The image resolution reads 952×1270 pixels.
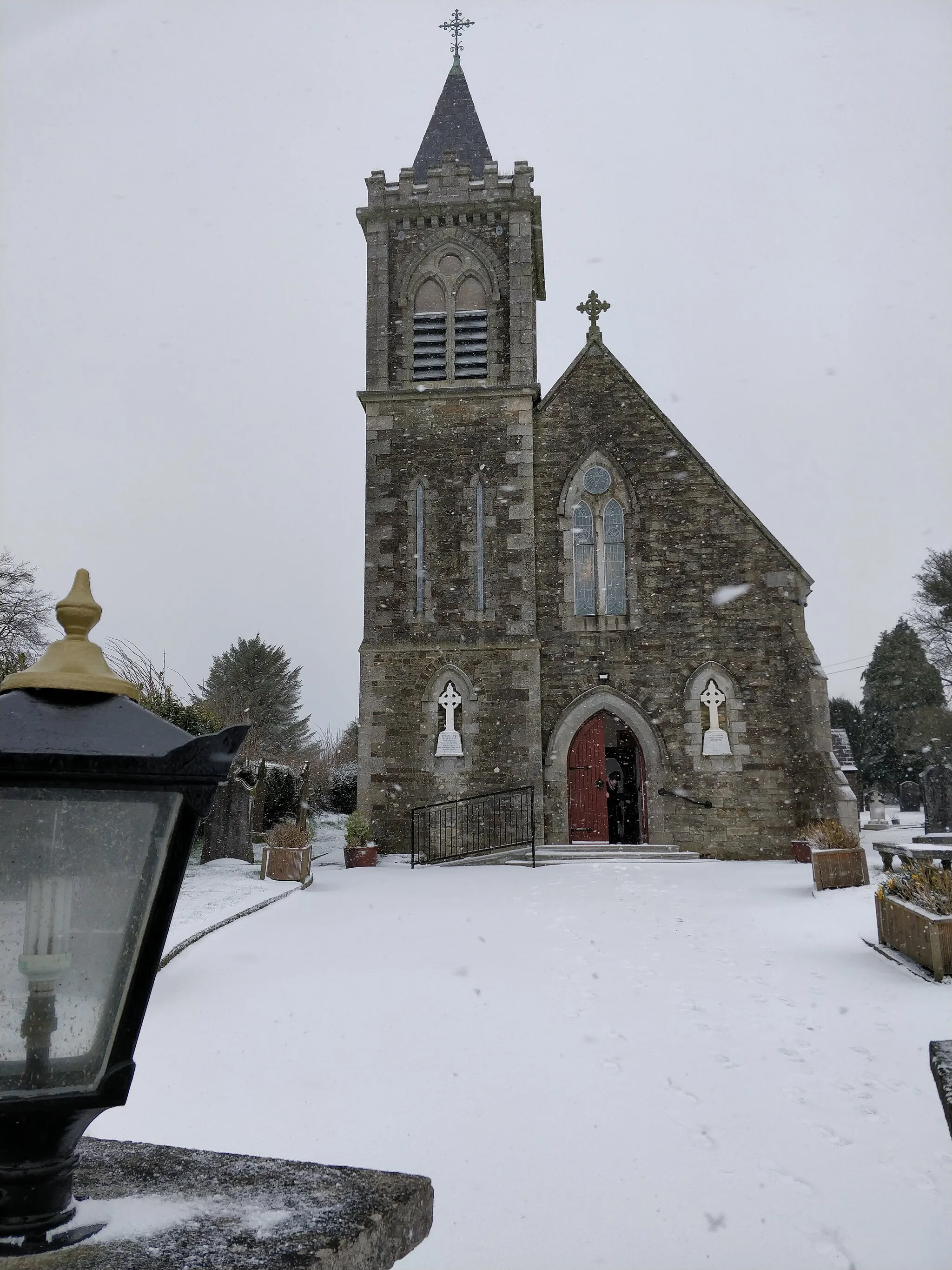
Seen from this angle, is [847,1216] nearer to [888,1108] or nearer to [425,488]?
[888,1108]

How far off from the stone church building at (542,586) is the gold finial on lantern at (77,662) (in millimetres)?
14369

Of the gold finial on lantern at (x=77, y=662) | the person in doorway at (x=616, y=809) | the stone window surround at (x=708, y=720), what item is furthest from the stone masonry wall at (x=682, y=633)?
the gold finial on lantern at (x=77, y=662)

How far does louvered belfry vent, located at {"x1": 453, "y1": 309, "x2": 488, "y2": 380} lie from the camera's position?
1748 centimetres

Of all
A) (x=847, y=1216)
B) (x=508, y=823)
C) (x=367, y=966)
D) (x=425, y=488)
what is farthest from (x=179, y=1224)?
(x=425, y=488)

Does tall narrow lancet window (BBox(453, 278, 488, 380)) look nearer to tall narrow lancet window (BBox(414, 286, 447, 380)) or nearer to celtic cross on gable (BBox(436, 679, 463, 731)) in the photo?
tall narrow lancet window (BBox(414, 286, 447, 380))

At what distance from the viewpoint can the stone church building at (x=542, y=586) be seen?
619 inches

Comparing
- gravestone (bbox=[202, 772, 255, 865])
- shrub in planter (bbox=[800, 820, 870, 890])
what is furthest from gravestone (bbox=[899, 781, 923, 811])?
gravestone (bbox=[202, 772, 255, 865])

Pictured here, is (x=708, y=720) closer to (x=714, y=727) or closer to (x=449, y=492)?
(x=714, y=727)

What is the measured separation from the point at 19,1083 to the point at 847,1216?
2.99m

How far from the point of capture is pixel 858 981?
626 cm

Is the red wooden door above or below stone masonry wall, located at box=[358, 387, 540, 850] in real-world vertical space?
below

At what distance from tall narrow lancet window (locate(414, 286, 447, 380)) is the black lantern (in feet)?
55.1

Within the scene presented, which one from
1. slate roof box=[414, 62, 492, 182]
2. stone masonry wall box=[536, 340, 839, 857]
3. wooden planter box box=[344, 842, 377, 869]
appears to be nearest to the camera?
wooden planter box box=[344, 842, 377, 869]

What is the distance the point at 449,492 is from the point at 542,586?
253cm
